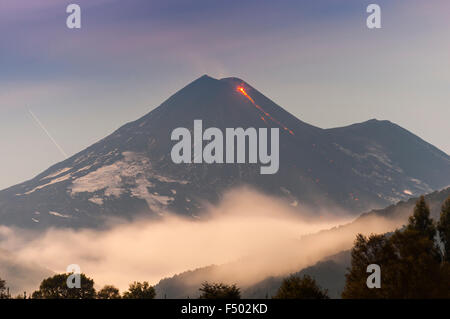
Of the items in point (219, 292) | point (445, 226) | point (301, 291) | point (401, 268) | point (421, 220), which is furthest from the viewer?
point (421, 220)

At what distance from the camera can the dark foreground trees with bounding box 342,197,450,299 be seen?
3504 inches

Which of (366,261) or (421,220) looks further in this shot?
(421,220)

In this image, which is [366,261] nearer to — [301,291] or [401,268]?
[401,268]

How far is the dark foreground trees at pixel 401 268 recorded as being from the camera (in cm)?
8900

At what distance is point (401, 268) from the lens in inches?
3556

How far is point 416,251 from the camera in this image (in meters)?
95.2

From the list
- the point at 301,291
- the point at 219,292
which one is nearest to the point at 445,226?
the point at 301,291

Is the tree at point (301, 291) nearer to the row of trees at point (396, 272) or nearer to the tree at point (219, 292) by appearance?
the row of trees at point (396, 272)

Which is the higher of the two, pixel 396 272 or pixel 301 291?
pixel 396 272
